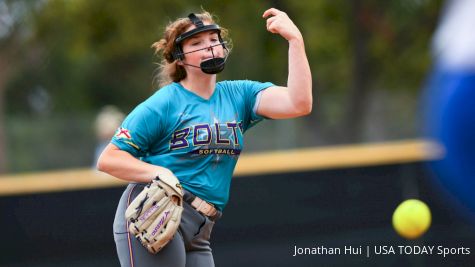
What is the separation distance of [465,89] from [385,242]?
480cm

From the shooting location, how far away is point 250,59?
76.7 ft

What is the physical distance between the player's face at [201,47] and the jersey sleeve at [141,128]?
29 cm

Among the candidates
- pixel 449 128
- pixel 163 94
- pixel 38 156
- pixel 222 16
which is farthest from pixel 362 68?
pixel 449 128

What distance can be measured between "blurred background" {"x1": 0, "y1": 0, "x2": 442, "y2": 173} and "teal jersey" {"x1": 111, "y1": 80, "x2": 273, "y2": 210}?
1265 centimetres

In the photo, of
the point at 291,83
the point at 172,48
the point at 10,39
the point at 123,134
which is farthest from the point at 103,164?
the point at 10,39

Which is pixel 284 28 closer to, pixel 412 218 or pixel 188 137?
pixel 188 137

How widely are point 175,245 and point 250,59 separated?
63.6ft

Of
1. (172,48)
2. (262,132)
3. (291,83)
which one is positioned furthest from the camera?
(262,132)

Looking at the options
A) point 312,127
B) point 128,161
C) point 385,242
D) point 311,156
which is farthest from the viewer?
point 312,127

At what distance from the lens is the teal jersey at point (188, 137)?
13.7 feet

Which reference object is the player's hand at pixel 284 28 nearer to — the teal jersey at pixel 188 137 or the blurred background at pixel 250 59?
the teal jersey at pixel 188 137

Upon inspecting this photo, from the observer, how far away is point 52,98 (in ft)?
82.6

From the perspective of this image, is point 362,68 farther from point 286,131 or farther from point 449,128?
point 449,128

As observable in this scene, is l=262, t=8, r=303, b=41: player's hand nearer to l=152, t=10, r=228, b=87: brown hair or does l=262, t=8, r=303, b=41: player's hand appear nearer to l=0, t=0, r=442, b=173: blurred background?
l=152, t=10, r=228, b=87: brown hair
